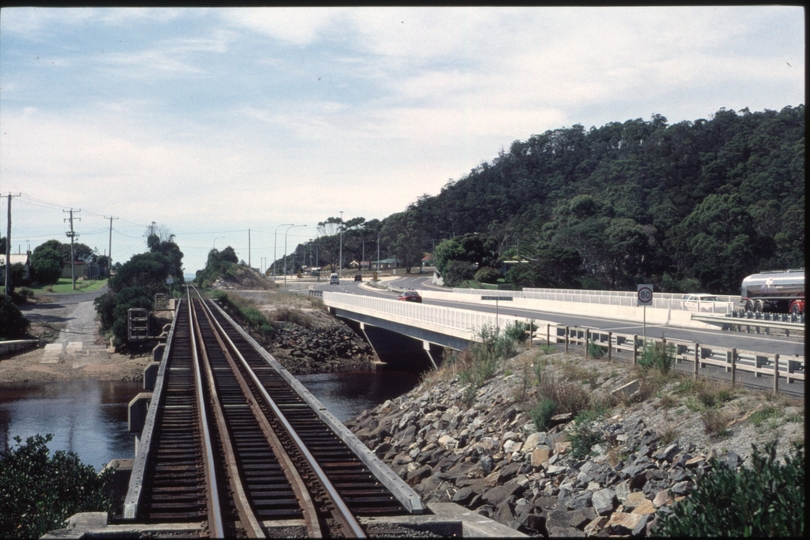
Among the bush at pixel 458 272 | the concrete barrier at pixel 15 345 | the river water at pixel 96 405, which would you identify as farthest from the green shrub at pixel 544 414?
the bush at pixel 458 272

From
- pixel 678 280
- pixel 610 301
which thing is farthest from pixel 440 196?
pixel 610 301

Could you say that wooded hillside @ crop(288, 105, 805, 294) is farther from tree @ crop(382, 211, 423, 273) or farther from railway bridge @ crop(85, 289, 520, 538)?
railway bridge @ crop(85, 289, 520, 538)

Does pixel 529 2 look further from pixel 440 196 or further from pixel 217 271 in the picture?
pixel 440 196

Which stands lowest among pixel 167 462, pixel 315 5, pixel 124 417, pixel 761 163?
pixel 124 417

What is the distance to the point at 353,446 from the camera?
14539mm

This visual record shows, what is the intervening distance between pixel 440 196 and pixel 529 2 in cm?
15171

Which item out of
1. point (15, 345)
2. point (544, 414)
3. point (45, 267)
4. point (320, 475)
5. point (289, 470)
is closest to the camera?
point (320, 475)

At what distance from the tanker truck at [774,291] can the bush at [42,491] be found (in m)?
33.0

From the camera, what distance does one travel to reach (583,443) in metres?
16.2

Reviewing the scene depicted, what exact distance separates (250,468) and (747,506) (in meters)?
8.38

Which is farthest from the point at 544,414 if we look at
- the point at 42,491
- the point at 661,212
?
the point at 661,212

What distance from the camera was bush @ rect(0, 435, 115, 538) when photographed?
Result: 39.2 feet

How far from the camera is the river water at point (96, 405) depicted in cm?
2819

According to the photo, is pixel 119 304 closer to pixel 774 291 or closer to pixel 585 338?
pixel 585 338
